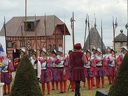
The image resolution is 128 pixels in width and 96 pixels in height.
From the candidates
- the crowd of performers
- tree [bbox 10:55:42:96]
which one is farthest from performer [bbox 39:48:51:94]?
tree [bbox 10:55:42:96]

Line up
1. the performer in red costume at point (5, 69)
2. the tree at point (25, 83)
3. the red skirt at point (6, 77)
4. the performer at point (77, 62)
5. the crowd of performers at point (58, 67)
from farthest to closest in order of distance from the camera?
the red skirt at point (6, 77), the performer in red costume at point (5, 69), the crowd of performers at point (58, 67), the performer at point (77, 62), the tree at point (25, 83)

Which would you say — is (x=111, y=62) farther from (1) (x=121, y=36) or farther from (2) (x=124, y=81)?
(1) (x=121, y=36)

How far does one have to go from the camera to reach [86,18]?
61.8 feet

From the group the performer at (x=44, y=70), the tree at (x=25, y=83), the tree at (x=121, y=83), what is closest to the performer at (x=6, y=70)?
the performer at (x=44, y=70)

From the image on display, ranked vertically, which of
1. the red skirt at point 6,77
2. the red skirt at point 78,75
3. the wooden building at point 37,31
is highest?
the wooden building at point 37,31

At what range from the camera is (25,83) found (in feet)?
29.4

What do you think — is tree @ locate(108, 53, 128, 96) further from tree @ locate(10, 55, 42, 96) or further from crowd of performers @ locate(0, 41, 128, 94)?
crowd of performers @ locate(0, 41, 128, 94)

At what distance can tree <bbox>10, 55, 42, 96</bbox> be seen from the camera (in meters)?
8.89

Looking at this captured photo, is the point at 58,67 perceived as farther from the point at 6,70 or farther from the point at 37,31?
the point at 37,31

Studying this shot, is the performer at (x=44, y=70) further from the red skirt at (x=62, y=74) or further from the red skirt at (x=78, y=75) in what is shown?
the red skirt at (x=78, y=75)

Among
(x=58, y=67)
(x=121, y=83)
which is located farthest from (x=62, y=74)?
(x=121, y=83)

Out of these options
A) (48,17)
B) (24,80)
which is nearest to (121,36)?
(48,17)

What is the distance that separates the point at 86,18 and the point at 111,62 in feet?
9.31

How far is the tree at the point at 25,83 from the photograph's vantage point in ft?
29.2
